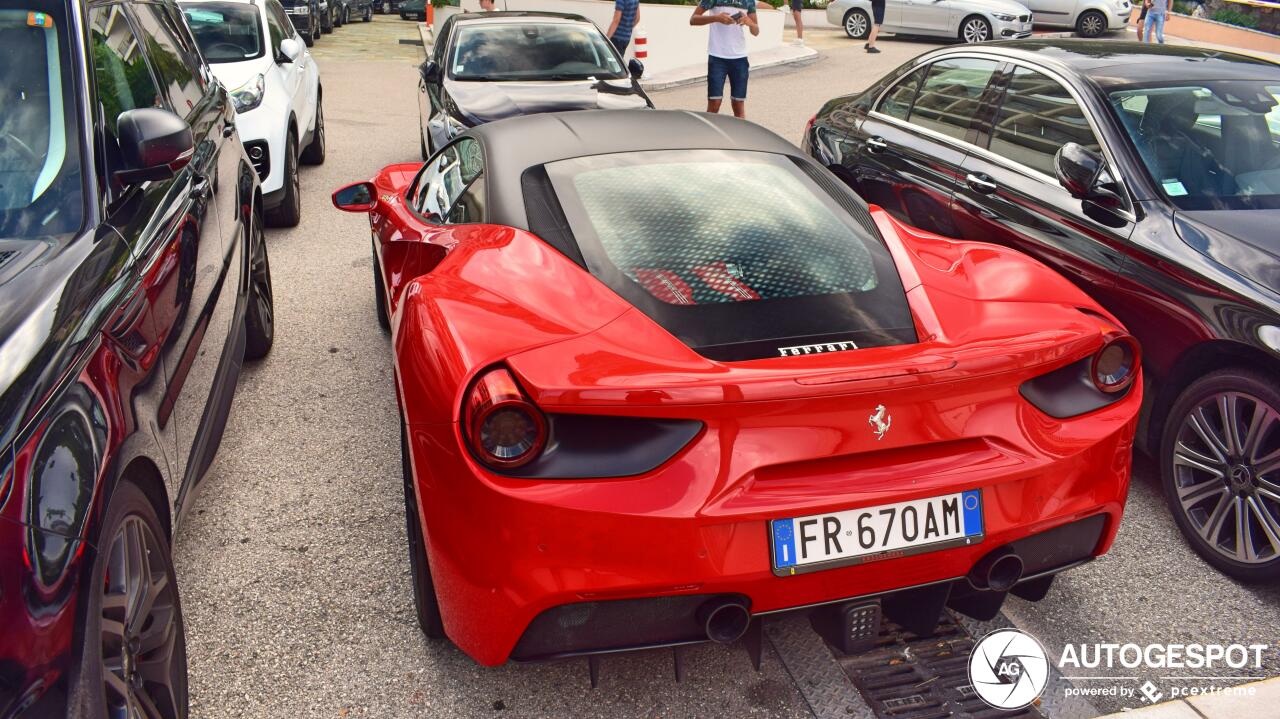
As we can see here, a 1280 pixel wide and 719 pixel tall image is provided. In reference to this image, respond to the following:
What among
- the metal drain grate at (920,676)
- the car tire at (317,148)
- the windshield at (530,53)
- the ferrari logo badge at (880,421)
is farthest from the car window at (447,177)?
the car tire at (317,148)

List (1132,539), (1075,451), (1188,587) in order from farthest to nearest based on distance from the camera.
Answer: (1132,539), (1188,587), (1075,451)

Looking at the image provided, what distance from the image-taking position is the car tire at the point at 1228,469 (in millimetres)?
3352

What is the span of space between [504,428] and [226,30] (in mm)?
7496

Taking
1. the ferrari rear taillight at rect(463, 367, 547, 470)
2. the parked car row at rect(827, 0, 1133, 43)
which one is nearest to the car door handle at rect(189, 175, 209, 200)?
the ferrari rear taillight at rect(463, 367, 547, 470)

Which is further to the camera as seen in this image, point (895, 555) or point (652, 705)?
point (652, 705)

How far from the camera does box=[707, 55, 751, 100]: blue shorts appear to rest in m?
9.90

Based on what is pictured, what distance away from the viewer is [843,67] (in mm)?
18375

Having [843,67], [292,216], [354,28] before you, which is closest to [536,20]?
[292,216]

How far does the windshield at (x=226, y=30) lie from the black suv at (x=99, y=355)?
14.7 feet

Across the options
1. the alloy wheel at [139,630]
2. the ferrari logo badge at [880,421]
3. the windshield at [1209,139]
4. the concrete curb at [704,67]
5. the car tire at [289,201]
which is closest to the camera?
the alloy wheel at [139,630]

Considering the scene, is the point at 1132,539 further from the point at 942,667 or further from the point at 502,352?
the point at 502,352

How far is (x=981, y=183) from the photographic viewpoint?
4812 millimetres

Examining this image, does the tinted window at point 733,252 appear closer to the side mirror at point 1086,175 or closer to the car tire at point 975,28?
the side mirror at point 1086,175

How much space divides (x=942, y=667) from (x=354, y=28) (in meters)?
29.5
